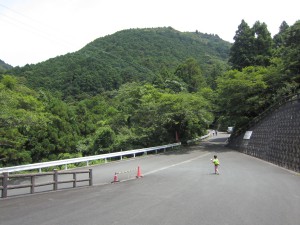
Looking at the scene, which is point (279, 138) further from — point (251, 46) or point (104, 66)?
point (104, 66)

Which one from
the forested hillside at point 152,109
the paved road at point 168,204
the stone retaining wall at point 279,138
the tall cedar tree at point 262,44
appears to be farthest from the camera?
the tall cedar tree at point 262,44

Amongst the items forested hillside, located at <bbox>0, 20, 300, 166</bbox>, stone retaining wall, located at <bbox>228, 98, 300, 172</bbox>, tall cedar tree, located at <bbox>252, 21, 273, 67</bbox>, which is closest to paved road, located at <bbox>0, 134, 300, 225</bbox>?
stone retaining wall, located at <bbox>228, 98, 300, 172</bbox>

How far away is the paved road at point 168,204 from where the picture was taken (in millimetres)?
8336

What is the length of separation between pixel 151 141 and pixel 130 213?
32987 millimetres

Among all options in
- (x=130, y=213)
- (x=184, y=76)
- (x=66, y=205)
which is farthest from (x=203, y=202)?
(x=184, y=76)

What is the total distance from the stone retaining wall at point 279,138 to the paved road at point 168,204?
401 centimetres

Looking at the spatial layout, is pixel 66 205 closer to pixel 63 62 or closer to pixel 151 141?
pixel 151 141

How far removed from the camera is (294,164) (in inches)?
725

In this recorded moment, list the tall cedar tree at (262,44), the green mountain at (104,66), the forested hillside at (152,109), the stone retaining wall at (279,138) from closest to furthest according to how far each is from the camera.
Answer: the stone retaining wall at (279,138) → the forested hillside at (152,109) → the tall cedar tree at (262,44) → the green mountain at (104,66)

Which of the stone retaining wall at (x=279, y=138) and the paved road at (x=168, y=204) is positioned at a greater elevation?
the stone retaining wall at (x=279, y=138)

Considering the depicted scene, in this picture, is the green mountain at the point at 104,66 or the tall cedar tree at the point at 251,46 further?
the green mountain at the point at 104,66

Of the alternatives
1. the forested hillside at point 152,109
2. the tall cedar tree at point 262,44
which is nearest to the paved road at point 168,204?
the forested hillside at point 152,109

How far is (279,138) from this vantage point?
22.4 metres

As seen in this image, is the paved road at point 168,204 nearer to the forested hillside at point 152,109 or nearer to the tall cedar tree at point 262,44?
the forested hillside at point 152,109
